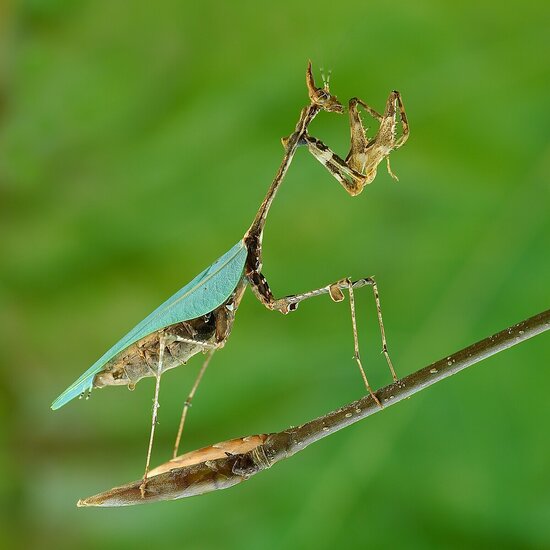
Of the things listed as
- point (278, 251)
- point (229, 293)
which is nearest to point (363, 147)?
point (229, 293)

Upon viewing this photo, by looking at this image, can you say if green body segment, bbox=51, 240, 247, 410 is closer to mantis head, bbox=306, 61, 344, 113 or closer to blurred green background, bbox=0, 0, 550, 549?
mantis head, bbox=306, 61, 344, 113

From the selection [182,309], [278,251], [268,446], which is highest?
[278,251]

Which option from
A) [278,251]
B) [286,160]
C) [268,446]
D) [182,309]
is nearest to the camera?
[268,446]

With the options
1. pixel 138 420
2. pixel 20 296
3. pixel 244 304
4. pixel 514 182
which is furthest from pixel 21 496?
pixel 514 182

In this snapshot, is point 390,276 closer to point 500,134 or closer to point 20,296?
point 500,134

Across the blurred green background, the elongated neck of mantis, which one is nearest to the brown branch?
the elongated neck of mantis

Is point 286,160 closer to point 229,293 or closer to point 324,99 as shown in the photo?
point 324,99
